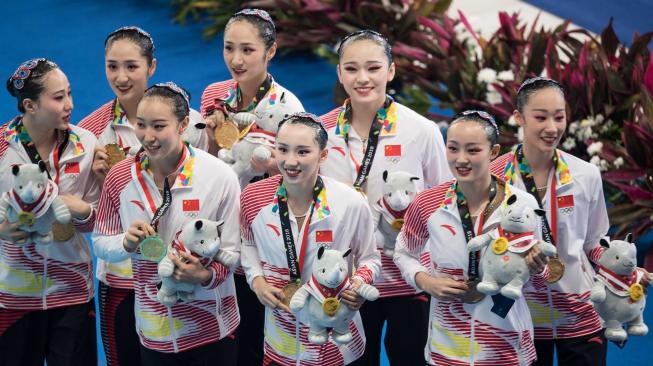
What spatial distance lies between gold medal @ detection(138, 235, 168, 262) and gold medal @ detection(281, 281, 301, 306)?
1.70ft

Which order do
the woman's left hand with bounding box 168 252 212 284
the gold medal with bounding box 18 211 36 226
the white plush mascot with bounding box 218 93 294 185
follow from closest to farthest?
the woman's left hand with bounding box 168 252 212 284 → the gold medal with bounding box 18 211 36 226 → the white plush mascot with bounding box 218 93 294 185

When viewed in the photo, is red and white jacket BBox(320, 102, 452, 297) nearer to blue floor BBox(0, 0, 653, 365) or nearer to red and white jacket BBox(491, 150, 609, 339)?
red and white jacket BBox(491, 150, 609, 339)

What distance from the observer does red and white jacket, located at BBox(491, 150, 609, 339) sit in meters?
4.84

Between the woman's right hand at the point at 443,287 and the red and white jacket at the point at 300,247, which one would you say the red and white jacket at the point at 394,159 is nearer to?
the red and white jacket at the point at 300,247

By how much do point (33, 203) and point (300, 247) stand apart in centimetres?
116

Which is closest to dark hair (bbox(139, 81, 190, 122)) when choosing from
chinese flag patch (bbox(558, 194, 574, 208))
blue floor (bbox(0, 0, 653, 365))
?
chinese flag patch (bbox(558, 194, 574, 208))

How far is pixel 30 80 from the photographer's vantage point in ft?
16.8

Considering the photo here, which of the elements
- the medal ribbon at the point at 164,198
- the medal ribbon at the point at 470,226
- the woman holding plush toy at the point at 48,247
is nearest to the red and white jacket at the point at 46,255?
the woman holding plush toy at the point at 48,247

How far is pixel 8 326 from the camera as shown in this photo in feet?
17.1

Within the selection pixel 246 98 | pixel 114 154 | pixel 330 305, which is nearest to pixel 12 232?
pixel 114 154

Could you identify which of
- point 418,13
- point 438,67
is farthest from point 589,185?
point 418,13

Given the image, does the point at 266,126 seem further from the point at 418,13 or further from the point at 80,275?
the point at 418,13

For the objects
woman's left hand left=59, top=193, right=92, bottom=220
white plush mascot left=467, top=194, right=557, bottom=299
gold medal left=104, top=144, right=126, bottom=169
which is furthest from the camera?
gold medal left=104, top=144, right=126, bottom=169

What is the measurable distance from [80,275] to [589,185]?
7.50 ft
